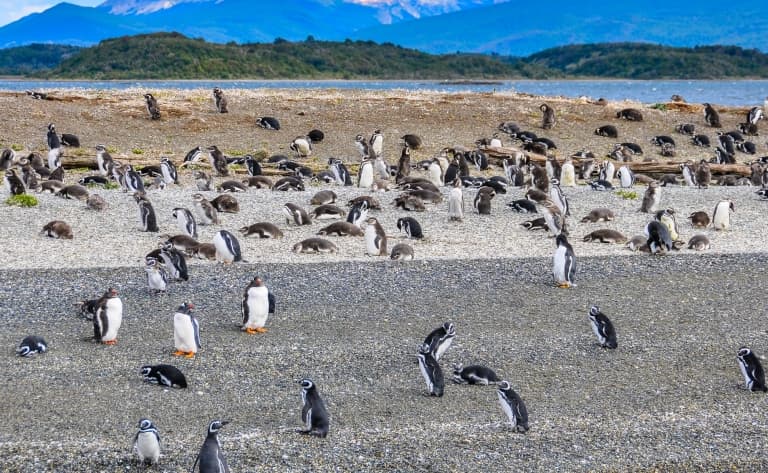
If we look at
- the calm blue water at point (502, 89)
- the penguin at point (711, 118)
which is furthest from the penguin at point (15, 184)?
the calm blue water at point (502, 89)

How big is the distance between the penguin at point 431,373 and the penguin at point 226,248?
14.8 feet

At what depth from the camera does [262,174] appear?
70.7ft

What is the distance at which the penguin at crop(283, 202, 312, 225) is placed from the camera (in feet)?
51.2

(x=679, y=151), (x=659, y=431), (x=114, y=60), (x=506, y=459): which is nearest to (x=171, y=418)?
(x=506, y=459)

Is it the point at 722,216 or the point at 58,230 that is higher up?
the point at 58,230

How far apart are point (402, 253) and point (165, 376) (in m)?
5.15

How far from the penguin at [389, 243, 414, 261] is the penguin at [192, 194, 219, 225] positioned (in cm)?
378

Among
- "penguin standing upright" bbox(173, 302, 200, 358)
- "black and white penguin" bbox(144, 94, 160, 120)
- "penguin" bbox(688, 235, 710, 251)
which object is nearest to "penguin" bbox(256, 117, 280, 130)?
"black and white penguin" bbox(144, 94, 160, 120)

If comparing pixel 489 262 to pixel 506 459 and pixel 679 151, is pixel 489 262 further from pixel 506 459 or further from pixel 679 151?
pixel 679 151

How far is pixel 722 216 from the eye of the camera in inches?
627

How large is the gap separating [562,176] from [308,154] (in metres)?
7.03

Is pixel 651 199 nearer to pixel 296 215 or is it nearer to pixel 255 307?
pixel 296 215

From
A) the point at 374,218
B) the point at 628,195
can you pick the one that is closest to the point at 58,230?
the point at 374,218

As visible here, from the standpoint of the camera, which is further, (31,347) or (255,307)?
(255,307)
